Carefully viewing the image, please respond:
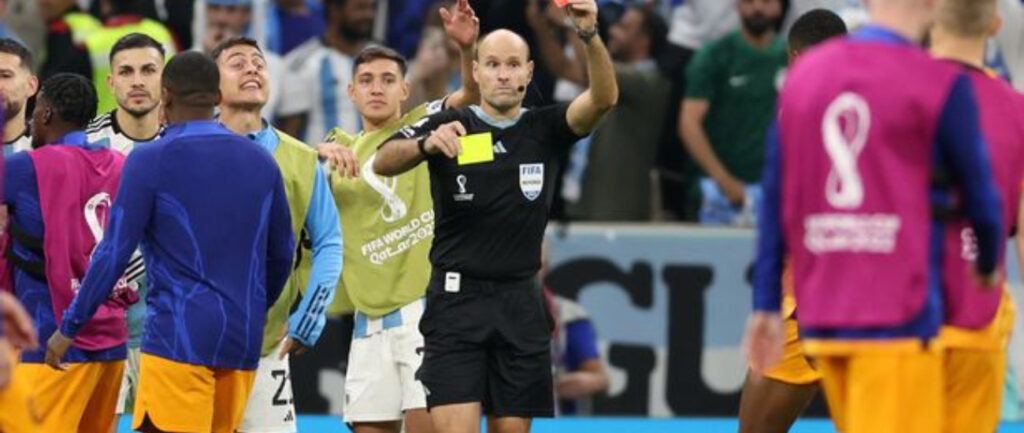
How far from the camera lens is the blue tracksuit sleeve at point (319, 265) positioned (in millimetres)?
10492

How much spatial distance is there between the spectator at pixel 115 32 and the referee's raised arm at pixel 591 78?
5084mm

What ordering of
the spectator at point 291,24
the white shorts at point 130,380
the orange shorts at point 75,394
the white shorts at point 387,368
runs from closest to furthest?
the orange shorts at point 75,394, the white shorts at point 130,380, the white shorts at point 387,368, the spectator at point 291,24

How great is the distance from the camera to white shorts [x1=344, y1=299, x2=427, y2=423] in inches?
476

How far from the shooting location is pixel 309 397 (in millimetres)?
15961

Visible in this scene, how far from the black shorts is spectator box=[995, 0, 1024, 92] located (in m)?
6.04

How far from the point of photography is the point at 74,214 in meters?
10.5

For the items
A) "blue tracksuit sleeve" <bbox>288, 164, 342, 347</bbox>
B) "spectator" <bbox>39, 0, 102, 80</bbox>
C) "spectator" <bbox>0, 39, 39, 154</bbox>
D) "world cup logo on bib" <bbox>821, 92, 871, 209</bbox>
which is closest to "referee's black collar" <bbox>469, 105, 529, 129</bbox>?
"blue tracksuit sleeve" <bbox>288, 164, 342, 347</bbox>

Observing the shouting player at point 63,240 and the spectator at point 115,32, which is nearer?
the shouting player at point 63,240

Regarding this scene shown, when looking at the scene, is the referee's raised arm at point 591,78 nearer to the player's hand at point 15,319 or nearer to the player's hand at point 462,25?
the player's hand at point 462,25

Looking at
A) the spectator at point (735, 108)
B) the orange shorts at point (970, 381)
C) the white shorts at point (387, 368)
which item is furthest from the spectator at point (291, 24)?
the orange shorts at point (970, 381)

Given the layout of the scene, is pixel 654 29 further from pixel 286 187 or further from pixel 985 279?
pixel 985 279

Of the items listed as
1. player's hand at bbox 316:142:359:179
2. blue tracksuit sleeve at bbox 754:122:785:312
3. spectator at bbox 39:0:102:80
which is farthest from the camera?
spectator at bbox 39:0:102:80

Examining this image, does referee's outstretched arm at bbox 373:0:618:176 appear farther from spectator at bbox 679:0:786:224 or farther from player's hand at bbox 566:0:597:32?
spectator at bbox 679:0:786:224

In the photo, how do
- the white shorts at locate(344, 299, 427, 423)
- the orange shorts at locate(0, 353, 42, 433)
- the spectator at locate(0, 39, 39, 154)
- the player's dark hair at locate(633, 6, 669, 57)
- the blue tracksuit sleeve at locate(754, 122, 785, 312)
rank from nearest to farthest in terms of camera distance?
1. the blue tracksuit sleeve at locate(754, 122, 785, 312)
2. the orange shorts at locate(0, 353, 42, 433)
3. the spectator at locate(0, 39, 39, 154)
4. the white shorts at locate(344, 299, 427, 423)
5. the player's dark hair at locate(633, 6, 669, 57)
